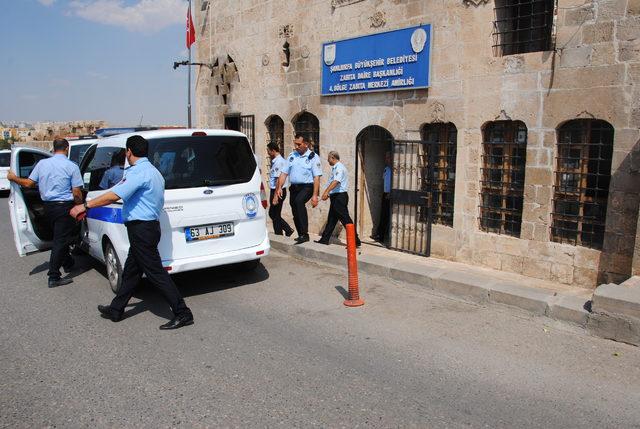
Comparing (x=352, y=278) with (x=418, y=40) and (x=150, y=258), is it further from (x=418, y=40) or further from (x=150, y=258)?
(x=418, y=40)

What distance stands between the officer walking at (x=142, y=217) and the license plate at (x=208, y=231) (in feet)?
2.47

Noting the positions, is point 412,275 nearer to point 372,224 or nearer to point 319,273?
point 319,273

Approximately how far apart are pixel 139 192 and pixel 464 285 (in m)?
3.79

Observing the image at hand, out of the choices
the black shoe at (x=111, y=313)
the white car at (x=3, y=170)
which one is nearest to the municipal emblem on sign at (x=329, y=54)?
the black shoe at (x=111, y=313)

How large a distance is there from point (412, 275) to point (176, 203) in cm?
309

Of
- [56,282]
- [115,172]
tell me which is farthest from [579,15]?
[56,282]

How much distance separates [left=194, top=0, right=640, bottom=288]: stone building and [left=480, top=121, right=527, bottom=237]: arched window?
0.05 ft

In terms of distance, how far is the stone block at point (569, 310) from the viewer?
512 cm

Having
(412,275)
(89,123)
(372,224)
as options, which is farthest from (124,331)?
(89,123)

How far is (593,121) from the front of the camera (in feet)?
21.3

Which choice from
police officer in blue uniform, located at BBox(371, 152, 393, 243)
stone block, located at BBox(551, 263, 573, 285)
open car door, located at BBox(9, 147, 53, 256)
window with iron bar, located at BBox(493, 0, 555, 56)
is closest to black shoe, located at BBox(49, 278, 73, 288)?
open car door, located at BBox(9, 147, 53, 256)

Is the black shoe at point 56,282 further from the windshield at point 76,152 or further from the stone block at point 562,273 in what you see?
the stone block at point 562,273

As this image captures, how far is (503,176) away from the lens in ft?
24.5

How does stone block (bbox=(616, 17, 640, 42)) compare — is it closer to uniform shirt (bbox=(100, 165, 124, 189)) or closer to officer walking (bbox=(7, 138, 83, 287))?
uniform shirt (bbox=(100, 165, 124, 189))
